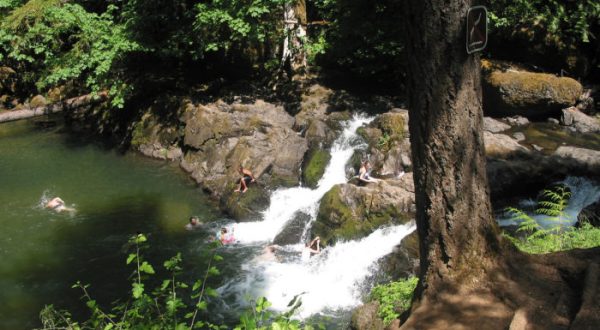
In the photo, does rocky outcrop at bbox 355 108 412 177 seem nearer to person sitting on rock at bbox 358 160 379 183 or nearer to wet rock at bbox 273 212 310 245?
person sitting on rock at bbox 358 160 379 183

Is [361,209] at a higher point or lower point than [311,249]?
higher

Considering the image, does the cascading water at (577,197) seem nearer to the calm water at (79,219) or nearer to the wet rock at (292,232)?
the wet rock at (292,232)

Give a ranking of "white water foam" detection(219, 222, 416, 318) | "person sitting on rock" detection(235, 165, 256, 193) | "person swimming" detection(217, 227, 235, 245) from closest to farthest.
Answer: "white water foam" detection(219, 222, 416, 318) < "person swimming" detection(217, 227, 235, 245) < "person sitting on rock" detection(235, 165, 256, 193)

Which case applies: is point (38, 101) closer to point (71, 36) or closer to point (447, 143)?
point (71, 36)

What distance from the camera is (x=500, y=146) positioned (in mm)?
12211

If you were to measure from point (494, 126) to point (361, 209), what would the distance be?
19.3 feet

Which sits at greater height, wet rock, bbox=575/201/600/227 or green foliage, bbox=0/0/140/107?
green foliage, bbox=0/0/140/107

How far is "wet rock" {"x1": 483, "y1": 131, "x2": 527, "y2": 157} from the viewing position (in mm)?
11953

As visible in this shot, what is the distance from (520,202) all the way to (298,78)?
9643 mm

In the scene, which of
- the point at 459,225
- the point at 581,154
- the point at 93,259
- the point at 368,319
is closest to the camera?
the point at 459,225

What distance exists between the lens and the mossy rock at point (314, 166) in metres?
13.5

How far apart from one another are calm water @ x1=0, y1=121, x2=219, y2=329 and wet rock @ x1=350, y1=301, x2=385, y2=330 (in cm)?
467

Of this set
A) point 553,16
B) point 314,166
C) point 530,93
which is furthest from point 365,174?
point 553,16

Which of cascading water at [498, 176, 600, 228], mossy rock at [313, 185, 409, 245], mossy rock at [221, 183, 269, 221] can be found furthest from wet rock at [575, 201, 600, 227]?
mossy rock at [221, 183, 269, 221]
